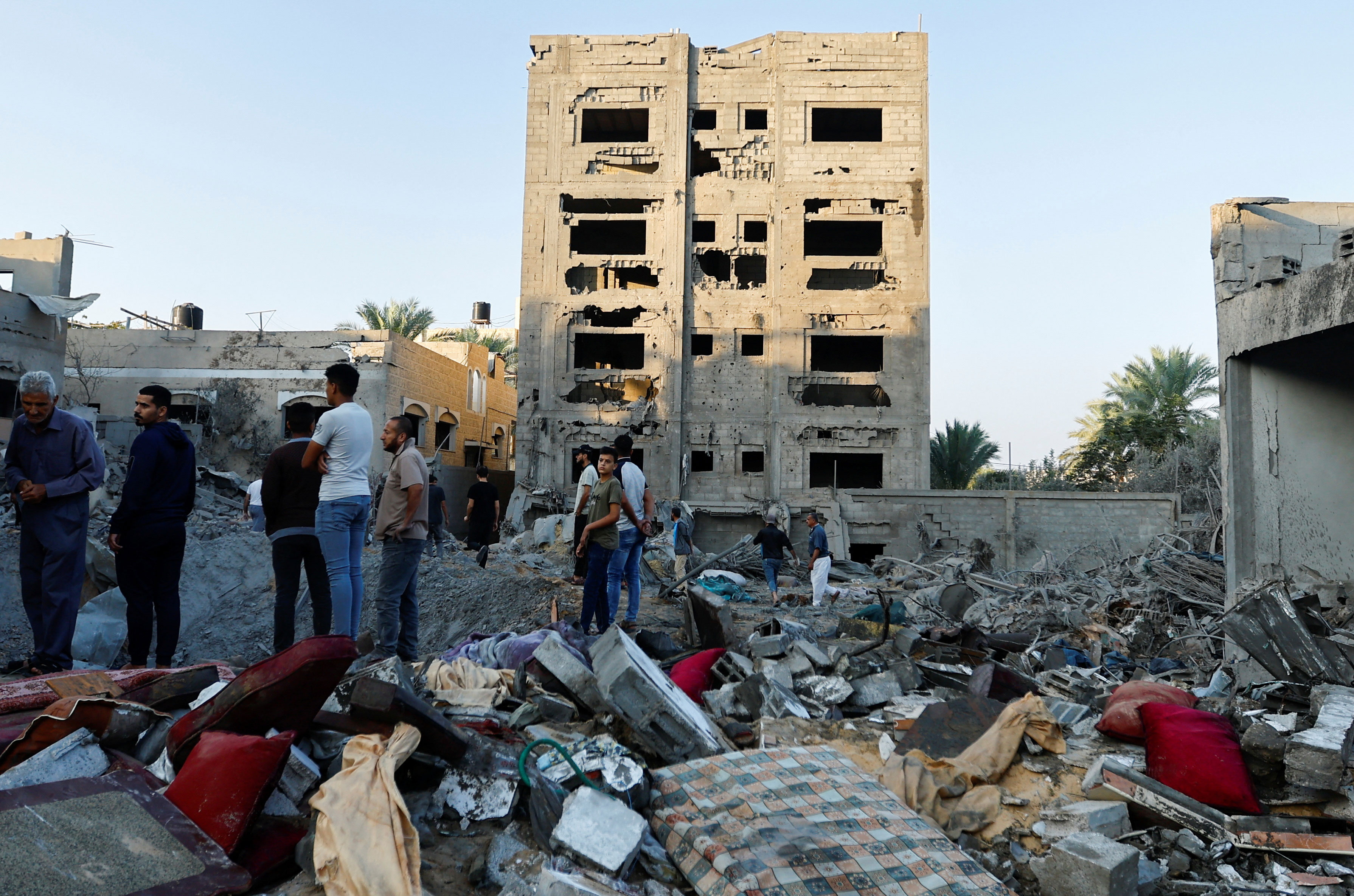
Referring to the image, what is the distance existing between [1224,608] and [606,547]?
5145 millimetres

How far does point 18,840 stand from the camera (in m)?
2.45

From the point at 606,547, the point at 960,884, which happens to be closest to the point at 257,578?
the point at 606,547

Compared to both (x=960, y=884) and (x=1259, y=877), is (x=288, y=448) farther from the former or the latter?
(x=1259, y=877)

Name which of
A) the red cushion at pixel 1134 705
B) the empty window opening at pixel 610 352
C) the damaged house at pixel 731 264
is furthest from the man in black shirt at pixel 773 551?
the empty window opening at pixel 610 352

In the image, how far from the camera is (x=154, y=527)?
4.79 metres

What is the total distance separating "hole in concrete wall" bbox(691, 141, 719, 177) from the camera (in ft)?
84.1

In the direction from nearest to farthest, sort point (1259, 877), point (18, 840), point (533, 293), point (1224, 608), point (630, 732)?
point (18, 840) → point (1259, 877) → point (630, 732) → point (1224, 608) → point (533, 293)

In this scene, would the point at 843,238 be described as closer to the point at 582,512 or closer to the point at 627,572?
the point at 582,512

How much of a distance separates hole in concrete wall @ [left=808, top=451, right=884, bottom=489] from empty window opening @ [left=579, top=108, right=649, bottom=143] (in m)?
11.6

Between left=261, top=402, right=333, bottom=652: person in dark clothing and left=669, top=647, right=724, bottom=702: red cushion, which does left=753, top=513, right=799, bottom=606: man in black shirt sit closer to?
left=669, top=647, right=724, bottom=702: red cushion

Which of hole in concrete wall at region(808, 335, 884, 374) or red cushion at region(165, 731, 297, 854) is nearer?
red cushion at region(165, 731, 297, 854)

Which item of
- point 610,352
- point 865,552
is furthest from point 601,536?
point 610,352

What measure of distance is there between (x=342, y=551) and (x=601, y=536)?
2221mm

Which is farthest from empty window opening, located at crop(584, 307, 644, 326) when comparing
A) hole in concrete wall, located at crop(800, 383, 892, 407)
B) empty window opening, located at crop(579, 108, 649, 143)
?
hole in concrete wall, located at crop(800, 383, 892, 407)
